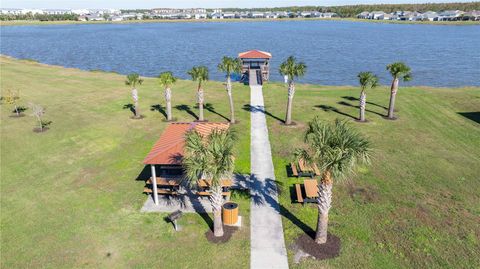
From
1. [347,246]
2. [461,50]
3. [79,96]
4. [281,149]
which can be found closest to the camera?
[347,246]

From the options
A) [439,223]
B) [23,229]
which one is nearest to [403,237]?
[439,223]

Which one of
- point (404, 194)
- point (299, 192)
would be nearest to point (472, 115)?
point (404, 194)

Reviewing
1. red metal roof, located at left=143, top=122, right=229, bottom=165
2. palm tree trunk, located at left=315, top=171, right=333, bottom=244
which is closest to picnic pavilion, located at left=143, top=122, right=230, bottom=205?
red metal roof, located at left=143, top=122, right=229, bottom=165

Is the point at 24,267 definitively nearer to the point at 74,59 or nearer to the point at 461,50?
the point at 74,59

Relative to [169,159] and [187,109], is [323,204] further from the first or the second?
[187,109]

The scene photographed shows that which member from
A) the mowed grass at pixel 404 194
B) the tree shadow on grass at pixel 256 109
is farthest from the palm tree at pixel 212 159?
the tree shadow on grass at pixel 256 109

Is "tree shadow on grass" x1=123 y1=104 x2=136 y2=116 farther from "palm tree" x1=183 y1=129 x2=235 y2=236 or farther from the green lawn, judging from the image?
"palm tree" x1=183 y1=129 x2=235 y2=236
